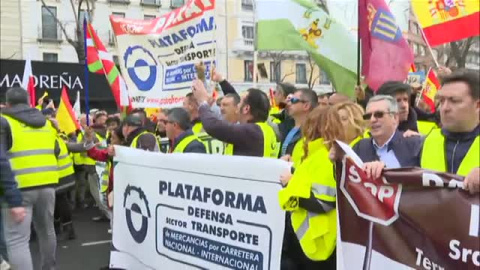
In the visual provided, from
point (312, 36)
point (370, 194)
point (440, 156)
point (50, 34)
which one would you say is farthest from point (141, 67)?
point (50, 34)

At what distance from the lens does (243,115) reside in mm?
5043

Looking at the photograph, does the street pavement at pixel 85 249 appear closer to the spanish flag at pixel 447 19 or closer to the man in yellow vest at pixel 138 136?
the man in yellow vest at pixel 138 136

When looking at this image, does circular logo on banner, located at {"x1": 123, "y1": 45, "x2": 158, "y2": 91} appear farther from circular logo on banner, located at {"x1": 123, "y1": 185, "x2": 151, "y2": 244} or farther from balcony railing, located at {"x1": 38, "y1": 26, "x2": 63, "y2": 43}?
balcony railing, located at {"x1": 38, "y1": 26, "x2": 63, "y2": 43}

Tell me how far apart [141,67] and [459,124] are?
4544 millimetres

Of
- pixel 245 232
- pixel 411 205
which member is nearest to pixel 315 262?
pixel 245 232

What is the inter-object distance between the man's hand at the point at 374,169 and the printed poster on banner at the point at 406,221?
3 cm

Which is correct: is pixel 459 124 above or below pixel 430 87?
below

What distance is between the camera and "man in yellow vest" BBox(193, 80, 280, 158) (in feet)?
15.3

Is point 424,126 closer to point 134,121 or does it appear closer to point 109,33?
point 134,121

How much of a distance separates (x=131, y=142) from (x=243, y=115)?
66.3 inches

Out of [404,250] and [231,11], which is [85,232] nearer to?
[404,250]

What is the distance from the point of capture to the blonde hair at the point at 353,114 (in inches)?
144

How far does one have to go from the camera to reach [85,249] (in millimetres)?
7645

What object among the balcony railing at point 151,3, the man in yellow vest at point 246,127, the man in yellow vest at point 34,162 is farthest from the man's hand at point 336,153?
the balcony railing at point 151,3
